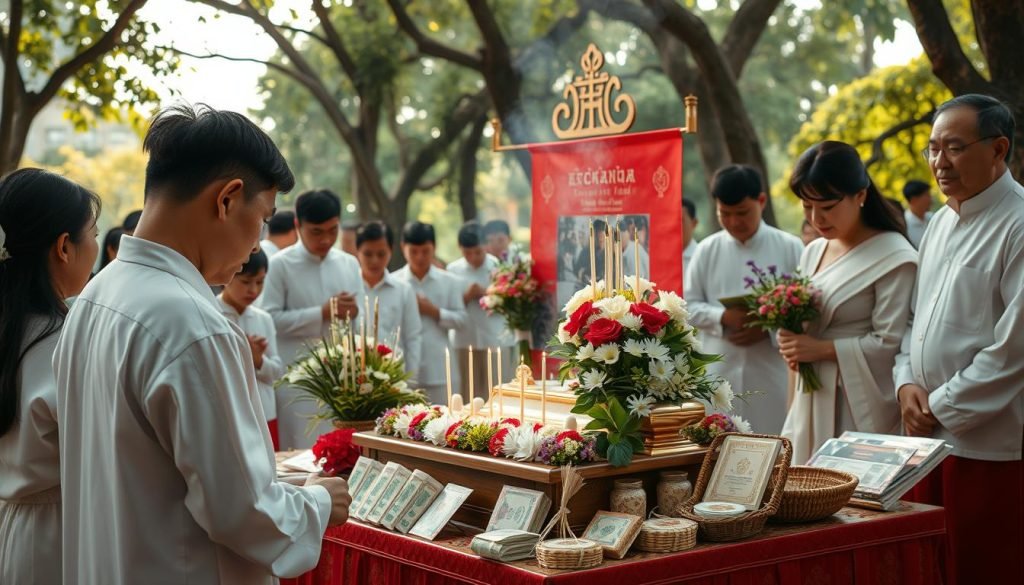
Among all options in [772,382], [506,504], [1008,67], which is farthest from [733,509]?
[1008,67]

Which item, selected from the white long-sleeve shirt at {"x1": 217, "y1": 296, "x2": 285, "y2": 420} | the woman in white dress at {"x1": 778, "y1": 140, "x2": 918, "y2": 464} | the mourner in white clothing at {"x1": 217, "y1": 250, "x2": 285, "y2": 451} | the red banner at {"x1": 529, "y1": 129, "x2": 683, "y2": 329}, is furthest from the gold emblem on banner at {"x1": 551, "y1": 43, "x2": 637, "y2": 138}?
the white long-sleeve shirt at {"x1": 217, "y1": 296, "x2": 285, "y2": 420}

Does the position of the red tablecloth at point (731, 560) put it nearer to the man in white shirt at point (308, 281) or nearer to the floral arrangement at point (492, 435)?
the floral arrangement at point (492, 435)

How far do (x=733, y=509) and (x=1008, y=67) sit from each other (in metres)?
3.74

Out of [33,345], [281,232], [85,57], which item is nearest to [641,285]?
[33,345]

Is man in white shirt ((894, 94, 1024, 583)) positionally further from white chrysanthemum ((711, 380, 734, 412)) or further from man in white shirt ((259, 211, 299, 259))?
man in white shirt ((259, 211, 299, 259))

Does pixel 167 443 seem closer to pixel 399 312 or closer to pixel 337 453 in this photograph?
pixel 337 453

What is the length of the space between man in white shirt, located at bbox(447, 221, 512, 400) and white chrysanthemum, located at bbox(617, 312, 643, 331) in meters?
5.74

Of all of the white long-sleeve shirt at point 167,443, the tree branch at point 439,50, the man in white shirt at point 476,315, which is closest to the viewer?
the white long-sleeve shirt at point 167,443

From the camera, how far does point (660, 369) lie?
337cm

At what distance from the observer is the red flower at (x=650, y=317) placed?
11.3 feet

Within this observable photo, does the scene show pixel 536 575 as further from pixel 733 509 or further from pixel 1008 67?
pixel 1008 67

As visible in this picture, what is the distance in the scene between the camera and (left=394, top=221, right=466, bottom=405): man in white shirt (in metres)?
8.68

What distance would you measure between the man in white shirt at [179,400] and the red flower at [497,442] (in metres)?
1.19

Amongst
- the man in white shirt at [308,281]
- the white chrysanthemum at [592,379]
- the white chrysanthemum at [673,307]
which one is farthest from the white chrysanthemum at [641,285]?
the man in white shirt at [308,281]
